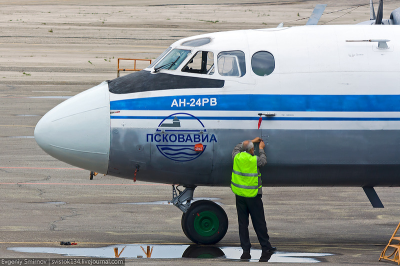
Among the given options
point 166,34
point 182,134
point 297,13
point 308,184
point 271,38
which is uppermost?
point 297,13

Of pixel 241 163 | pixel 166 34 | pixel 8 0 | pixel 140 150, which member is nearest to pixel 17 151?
pixel 140 150

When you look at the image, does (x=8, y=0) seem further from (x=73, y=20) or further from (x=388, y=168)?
(x=388, y=168)

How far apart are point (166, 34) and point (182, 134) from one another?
38.9m

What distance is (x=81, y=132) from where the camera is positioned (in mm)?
10609

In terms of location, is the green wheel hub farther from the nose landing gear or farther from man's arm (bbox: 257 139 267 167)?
man's arm (bbox: 257 139 267 167)

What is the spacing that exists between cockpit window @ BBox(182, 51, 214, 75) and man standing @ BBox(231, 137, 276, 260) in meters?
1.55

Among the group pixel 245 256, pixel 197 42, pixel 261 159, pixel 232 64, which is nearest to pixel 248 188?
pixel 261 159

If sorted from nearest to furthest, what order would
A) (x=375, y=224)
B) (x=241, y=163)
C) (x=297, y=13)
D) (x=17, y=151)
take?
(x=241, y=163) → (x=375, y=224) → (x=17, y=151) → (x=297, y=13)

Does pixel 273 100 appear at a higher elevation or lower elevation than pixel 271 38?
lower

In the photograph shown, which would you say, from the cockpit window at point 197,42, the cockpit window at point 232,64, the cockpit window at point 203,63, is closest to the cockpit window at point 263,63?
the cockpit window at point 232,64

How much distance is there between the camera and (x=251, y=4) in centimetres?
6450

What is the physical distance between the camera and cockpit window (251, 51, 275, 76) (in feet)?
35.8

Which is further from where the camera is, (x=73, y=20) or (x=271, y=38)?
(x=73, y=20)

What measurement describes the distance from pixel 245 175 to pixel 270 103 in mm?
1392
